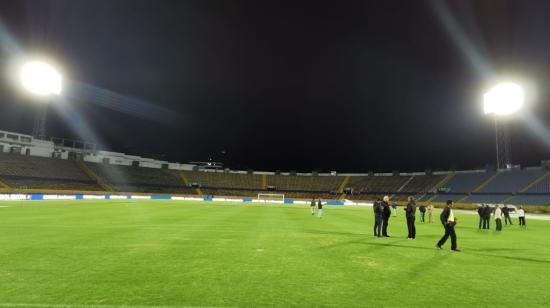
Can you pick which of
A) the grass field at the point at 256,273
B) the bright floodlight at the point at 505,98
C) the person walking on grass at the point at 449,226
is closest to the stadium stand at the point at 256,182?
the bright floodlight at the point at 505,98

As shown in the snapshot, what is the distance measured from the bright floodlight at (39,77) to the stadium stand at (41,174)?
53.8 ft

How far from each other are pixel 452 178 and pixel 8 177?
98830mm

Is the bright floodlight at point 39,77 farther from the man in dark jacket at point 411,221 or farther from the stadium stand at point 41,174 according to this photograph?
the man in dark jacket at point 411,221

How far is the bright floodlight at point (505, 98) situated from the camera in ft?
144

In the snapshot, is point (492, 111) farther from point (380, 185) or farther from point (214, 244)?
point (214, 244)

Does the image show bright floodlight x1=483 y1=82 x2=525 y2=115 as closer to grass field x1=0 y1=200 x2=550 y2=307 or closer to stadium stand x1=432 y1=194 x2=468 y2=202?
stadium stand x1=432 y1=194 x2=468 y2=202

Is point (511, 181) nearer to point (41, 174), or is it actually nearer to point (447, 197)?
point (447, 197)

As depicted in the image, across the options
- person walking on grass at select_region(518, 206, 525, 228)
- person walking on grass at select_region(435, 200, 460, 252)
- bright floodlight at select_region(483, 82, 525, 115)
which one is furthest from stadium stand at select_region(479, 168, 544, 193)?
person walking on grass at select_region(435, 200, 460, 252)

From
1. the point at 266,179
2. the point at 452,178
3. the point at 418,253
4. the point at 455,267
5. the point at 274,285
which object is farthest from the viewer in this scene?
the point at 266,179

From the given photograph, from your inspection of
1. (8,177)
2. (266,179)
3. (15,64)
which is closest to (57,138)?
(8,177)

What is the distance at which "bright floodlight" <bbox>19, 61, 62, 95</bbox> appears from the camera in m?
51.6

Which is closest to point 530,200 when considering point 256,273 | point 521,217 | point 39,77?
point 521,217

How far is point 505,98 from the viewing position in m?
44.3

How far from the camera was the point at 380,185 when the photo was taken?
87.6 m
